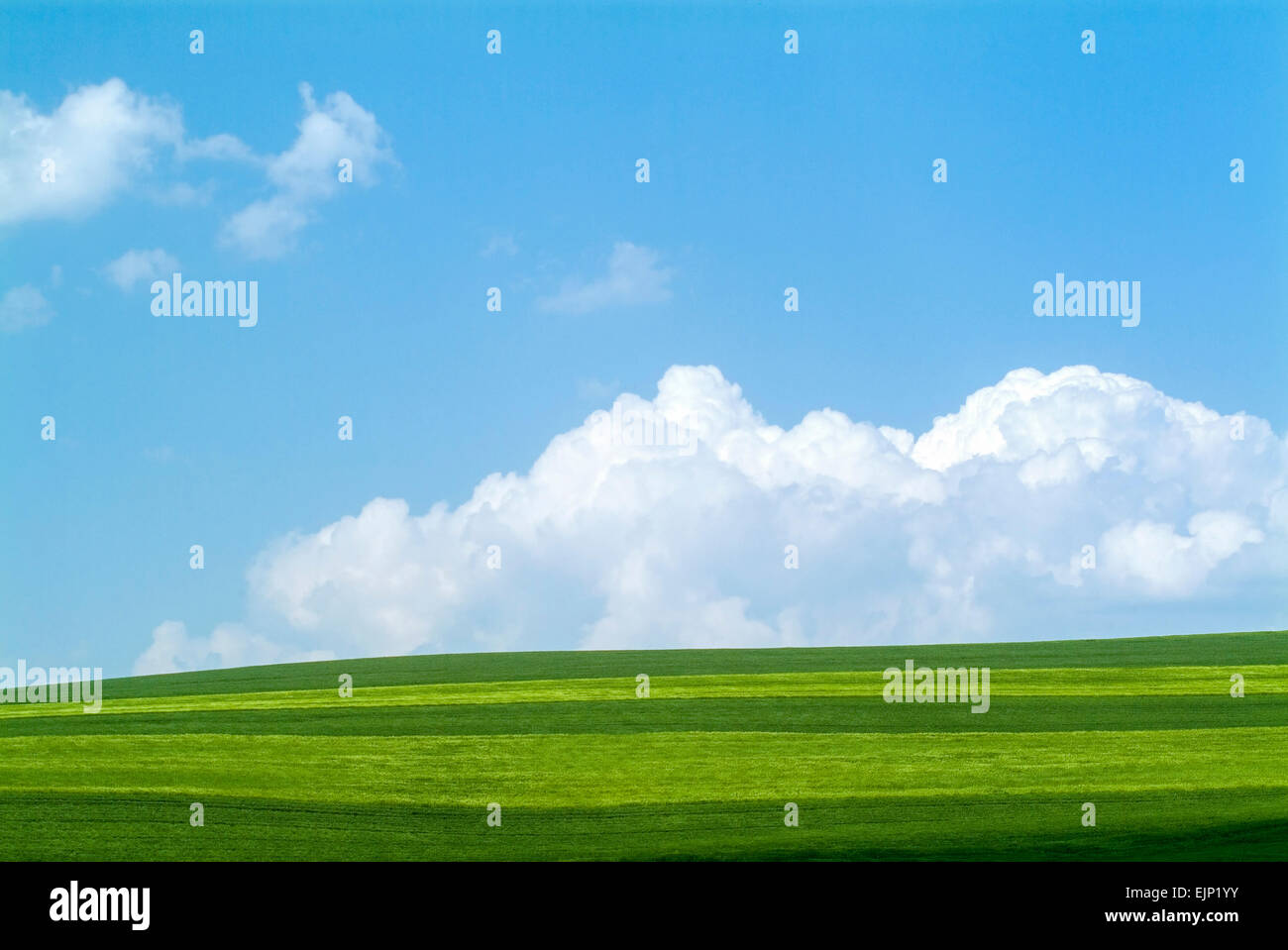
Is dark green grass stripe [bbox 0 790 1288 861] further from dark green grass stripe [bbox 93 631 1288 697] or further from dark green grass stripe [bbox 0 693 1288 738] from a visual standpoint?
dark green grass stripe [bbox 93 631 1288 697]

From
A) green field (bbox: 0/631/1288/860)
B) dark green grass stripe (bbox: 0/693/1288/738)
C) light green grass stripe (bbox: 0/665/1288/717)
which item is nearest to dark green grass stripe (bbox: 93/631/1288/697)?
green field (bbox: 0/631/1288/860)

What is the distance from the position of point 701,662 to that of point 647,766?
8422mm

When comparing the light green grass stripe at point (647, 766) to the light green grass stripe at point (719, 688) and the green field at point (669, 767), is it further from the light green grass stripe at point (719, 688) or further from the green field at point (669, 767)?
the light green grass stripe at point (719, 688)

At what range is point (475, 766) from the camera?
1794 cm

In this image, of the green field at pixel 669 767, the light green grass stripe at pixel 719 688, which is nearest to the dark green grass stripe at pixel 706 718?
the green field at pixel 669 767

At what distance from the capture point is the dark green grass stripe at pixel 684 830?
14.8m

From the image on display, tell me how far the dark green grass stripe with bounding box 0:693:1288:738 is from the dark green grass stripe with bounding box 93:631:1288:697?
2938 millimetres

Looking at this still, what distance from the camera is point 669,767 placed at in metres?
17.8
